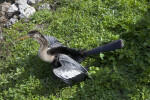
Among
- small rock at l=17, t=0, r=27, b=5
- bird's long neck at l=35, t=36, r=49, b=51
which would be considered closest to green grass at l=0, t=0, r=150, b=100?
bird's long neck at l=35, t=36, r=49, b=51

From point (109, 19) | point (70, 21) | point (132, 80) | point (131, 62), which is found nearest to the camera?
point (132, 80)

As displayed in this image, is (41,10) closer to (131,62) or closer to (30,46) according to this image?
(30,46)

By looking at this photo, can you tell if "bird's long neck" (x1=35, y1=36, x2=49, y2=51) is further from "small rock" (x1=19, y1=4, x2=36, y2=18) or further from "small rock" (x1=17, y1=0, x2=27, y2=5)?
"small rock" (x1=17, y1=0, x2=27, y2=5)

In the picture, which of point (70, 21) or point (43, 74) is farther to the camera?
point (70, 21)

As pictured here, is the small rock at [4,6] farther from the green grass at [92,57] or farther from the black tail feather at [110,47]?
the black tail feather at [110,47]

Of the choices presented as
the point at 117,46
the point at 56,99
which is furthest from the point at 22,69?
the point at 117,46

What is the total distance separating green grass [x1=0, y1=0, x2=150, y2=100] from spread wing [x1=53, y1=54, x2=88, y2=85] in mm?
220

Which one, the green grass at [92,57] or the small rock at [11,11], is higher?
the small rock at [11,11]

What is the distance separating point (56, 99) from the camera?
13.5ft

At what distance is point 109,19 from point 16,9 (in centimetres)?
310

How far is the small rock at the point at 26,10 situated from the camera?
622 centimetres

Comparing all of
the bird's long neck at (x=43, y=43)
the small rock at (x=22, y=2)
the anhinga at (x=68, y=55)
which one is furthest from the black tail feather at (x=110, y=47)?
the small rock at (x=22, y=2)

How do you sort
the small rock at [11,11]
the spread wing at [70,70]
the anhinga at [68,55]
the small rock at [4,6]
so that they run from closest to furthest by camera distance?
the spread wing at [70,70], the anhinga at [68,55], the small rock at [11,11], the small rock at [4,6]

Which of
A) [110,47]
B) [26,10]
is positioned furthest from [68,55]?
[26,10]
